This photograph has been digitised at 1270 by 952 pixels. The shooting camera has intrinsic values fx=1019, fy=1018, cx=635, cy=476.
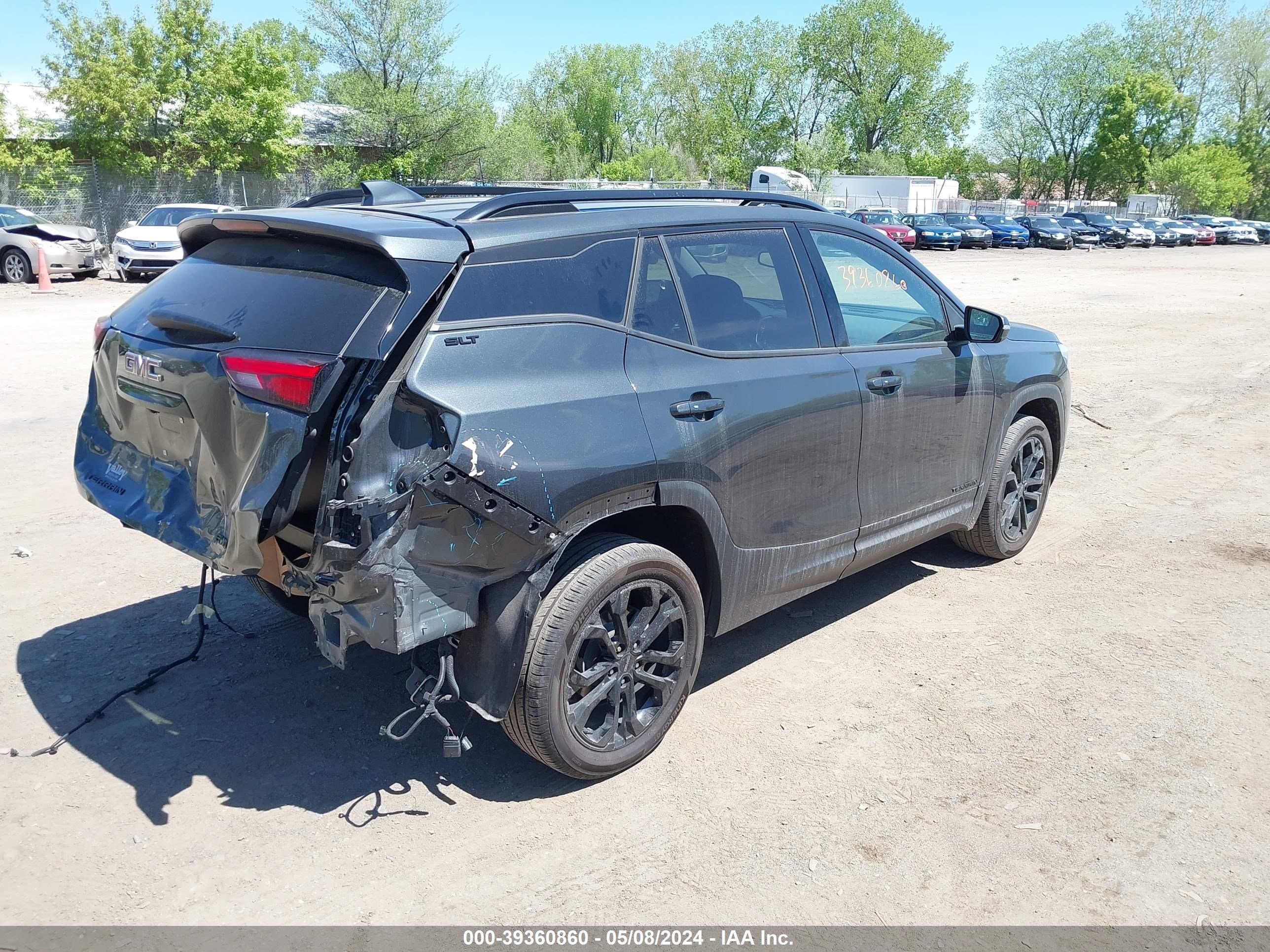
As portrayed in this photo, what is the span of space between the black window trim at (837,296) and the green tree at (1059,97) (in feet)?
307

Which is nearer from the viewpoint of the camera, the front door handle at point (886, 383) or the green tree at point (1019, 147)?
the front door handle at point (886, 383)

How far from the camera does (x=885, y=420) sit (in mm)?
4469

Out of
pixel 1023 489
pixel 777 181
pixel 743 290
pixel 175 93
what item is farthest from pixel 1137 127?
pixel 743 290

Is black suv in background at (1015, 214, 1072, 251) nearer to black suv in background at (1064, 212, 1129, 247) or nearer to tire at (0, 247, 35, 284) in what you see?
black suv in background at (1064, 212, 1129, 247)

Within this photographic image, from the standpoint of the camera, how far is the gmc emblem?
11.1 feet

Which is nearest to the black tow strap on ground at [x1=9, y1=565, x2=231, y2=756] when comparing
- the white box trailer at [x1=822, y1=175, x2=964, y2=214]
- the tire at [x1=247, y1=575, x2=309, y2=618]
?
the tire at [x1=247, y1=575, x2=309, y2=618]

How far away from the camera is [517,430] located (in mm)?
3123

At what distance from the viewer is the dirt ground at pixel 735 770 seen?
9.94 ft

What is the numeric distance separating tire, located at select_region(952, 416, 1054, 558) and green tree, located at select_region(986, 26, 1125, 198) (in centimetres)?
9277

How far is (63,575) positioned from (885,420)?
4.18 m

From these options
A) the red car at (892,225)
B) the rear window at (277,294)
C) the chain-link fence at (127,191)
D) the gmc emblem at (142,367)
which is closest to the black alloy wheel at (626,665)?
the rear window at (277,294)

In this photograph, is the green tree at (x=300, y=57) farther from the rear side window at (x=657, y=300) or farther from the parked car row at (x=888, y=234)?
the rear side window at (x=657, y=300)

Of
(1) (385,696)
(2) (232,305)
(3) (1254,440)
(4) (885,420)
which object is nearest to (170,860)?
(1) (385,696)

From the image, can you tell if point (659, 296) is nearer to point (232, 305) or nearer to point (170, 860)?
point (232, 305)
